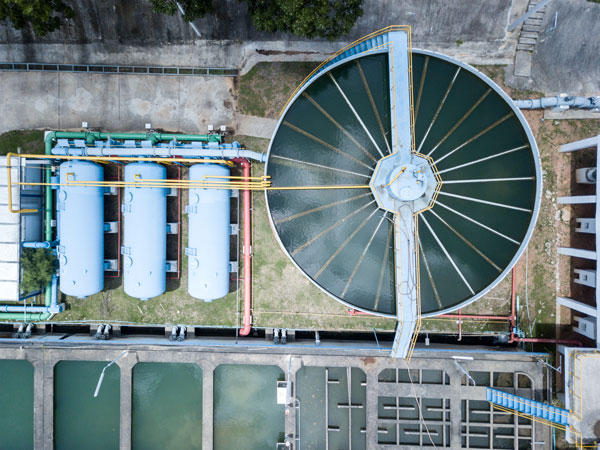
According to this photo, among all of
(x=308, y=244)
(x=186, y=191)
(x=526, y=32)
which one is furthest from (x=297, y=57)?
(x=526, y=32)

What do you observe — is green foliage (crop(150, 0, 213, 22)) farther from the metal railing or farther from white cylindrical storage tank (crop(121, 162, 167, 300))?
white cylindrical storage tank (crop(121, 162, 167, 300))

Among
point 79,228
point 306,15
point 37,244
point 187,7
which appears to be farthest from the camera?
point 37,244

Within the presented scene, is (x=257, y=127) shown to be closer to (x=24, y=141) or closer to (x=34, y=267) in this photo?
(x=24, y=141)

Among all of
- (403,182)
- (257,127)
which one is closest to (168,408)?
(257,127)

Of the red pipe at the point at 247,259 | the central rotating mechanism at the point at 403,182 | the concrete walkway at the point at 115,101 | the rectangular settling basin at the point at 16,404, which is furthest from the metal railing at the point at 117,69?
the rectangular settling basin at the point at 16,404

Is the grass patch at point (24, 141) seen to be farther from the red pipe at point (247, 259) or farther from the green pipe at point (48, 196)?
the red pipe at point (247, 259)

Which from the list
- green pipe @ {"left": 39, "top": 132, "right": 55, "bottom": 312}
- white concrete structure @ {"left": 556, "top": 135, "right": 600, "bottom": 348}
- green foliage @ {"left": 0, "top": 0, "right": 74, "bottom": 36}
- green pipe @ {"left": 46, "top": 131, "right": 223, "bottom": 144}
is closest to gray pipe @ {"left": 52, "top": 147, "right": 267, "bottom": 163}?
green pipe @ {"left": 46, "top": 131, "right": 223, "bottom": 144}

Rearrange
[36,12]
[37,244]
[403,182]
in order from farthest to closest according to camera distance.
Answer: [37,244], [36,12], [403,182]
